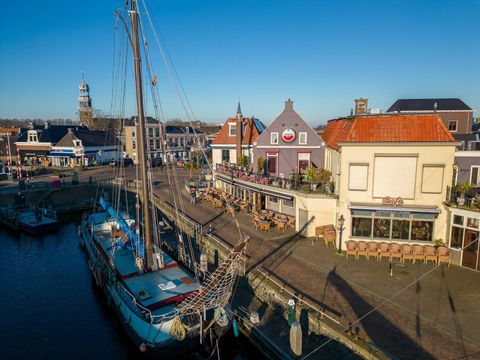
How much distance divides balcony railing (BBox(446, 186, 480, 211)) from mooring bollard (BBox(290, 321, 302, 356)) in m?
12.2

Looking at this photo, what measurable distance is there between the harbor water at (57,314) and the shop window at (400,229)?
10.9m

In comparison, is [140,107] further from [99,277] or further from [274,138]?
[274,138]

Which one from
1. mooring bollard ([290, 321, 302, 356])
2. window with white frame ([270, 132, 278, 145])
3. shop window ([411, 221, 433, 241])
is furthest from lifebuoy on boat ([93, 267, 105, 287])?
window with white frame ([270, 132, 278, 145])

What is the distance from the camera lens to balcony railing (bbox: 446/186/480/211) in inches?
691

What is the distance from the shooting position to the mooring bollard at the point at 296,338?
1132cm

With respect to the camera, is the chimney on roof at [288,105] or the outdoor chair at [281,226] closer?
the outdoor chair at [281,226]

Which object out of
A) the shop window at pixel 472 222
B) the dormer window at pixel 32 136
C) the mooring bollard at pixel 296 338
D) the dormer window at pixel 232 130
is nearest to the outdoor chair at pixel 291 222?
the shop window at pixel 472 222

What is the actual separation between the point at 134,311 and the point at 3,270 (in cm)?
1609

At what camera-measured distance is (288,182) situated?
25.5m

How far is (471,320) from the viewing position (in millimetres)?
12719

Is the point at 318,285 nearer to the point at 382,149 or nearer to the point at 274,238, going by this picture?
the point at 274,238

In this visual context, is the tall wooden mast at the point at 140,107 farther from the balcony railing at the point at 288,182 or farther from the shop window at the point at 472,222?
the shop window at the point at 472,222

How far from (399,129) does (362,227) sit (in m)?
6.21

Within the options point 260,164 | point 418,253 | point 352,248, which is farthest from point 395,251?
point 260,164
